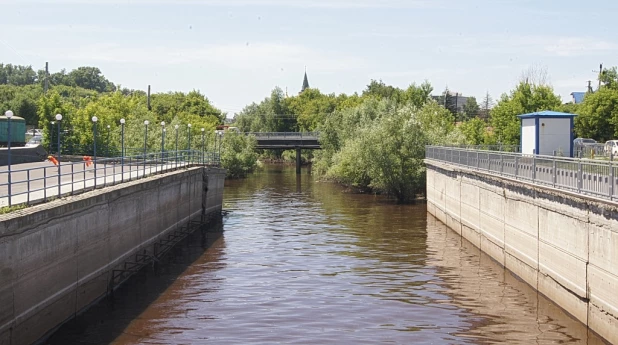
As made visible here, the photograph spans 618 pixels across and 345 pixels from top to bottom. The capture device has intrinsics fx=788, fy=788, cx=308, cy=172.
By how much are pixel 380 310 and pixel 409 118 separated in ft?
126

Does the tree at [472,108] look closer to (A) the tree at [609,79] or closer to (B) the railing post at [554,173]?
(A) the tree at [609,79]

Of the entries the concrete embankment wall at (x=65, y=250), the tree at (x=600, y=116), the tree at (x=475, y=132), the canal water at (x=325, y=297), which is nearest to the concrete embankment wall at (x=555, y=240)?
Result: the canal water at (x=325, y=297)

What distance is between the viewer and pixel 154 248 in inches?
1169

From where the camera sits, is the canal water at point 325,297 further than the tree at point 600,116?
No

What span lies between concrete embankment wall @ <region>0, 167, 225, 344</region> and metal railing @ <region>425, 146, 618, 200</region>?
12.8 metres

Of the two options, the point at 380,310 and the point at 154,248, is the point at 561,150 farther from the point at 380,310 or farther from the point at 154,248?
the point at 154,248

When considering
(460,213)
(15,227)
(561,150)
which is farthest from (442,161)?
(15,227)

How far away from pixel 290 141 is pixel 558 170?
73.2 m

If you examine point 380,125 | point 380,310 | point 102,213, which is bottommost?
point 380,310

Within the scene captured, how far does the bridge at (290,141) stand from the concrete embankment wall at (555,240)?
5890 cm

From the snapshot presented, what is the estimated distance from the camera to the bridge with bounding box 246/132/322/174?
93375mm

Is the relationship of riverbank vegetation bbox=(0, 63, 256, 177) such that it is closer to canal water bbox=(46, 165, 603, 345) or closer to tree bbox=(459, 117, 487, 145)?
canal water bbox=(46, 165, 603, 345)

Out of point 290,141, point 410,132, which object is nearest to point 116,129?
point 290,141

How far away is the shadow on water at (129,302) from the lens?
60.7 ft
